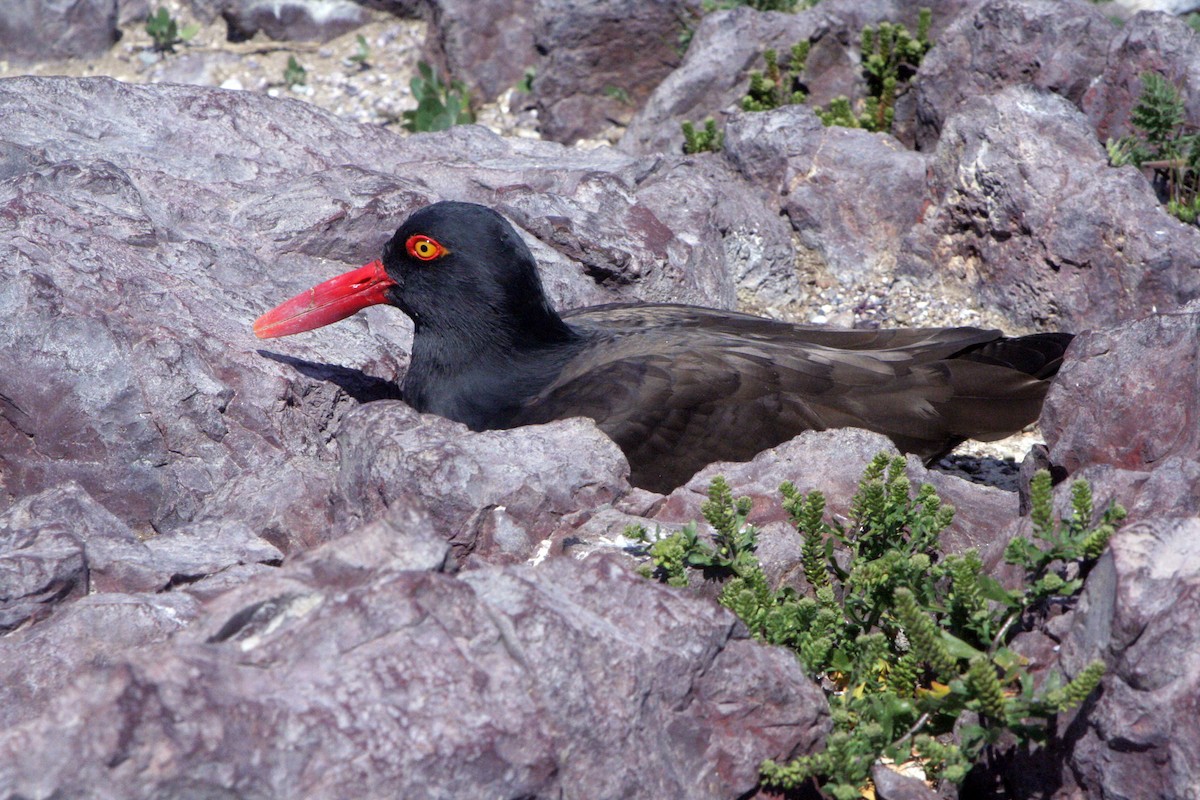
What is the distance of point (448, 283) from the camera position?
5.88 meters

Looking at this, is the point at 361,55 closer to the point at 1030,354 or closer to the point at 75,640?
the point at 1030,354

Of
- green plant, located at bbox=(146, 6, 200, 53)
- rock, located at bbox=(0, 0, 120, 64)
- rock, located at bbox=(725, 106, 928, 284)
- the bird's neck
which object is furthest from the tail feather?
rock, located at bbox=(0, 0, 120, 64)

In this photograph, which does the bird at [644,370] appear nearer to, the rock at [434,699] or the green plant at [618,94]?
the rock at [434,699]

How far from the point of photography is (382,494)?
14.3 feet

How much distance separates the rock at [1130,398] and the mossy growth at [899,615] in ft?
1.99

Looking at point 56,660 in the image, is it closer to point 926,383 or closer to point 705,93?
point 926,383

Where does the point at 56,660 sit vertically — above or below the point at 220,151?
below

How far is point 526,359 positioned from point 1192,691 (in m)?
3.63

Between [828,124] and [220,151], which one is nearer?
[220,151]

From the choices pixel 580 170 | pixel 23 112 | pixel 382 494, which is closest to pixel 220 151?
pixel 23 112

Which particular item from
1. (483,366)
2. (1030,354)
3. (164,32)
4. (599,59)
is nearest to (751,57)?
(599,59)

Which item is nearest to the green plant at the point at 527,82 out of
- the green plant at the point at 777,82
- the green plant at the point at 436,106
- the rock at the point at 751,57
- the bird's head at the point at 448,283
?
the green plant at the point at 436,106

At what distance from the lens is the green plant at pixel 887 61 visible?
8.94 meters

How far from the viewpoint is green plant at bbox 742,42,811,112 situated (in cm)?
894
